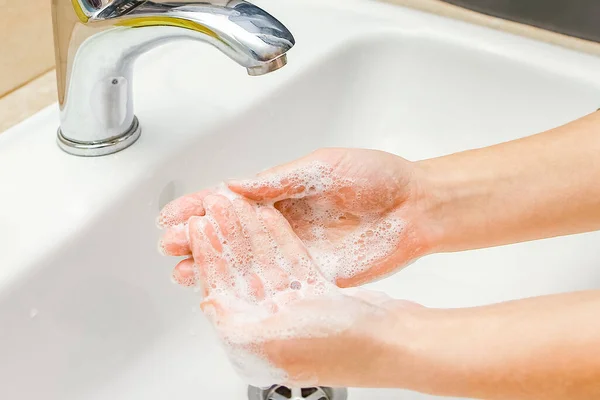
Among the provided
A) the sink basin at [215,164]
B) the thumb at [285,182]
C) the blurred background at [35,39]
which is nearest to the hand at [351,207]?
the thumb at [285,182]

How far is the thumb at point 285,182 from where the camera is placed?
472 mm

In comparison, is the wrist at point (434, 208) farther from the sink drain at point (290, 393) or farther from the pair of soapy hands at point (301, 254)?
the sink drain at point (290, 393)

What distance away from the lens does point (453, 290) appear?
0.62 m

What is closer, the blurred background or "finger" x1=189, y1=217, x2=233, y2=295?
"finger" x1=189, y1=217, x2=233, y2=295

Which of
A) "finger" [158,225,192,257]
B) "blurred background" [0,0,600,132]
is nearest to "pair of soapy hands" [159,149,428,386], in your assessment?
"finger" [158,225,192,257]

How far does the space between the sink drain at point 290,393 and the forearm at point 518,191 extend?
0.14 meters

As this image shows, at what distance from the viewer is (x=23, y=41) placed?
21.7 inches

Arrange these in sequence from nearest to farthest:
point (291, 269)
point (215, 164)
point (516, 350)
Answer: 1. point (516, 350)
2. point (291, 269)
3. point (215, 164)

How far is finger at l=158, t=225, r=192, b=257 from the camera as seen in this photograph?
1.45ft

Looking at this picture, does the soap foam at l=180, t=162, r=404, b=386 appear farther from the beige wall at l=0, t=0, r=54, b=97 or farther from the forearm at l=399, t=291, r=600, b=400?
the beige wall at l=0, t=0, r=54, b=97

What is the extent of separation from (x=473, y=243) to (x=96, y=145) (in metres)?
0.29

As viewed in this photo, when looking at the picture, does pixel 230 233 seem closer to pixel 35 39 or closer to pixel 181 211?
pixel 181 211

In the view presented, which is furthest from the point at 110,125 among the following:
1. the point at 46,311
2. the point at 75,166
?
the point at 46,311

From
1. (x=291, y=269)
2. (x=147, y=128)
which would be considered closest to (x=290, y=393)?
(x=291, y=269)
